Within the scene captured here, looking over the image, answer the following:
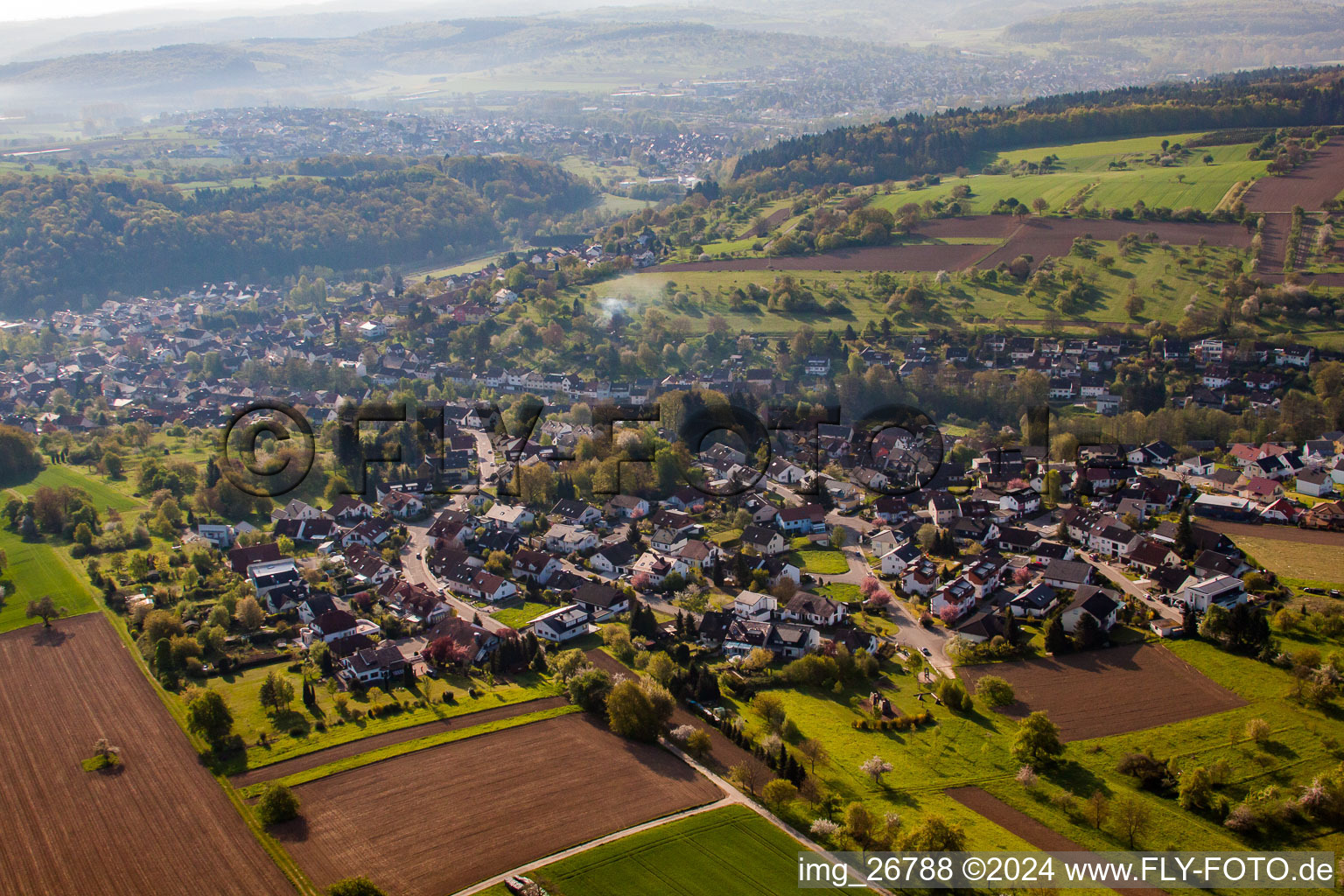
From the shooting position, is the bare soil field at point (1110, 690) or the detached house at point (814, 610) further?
the detached house at point (814, 610)

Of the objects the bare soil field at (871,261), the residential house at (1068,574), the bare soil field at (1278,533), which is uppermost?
the bare soil field at (871,261)

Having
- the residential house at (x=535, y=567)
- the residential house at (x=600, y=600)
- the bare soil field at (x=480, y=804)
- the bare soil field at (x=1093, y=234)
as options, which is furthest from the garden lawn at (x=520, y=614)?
the bare soil field at (x=1093, y=234)

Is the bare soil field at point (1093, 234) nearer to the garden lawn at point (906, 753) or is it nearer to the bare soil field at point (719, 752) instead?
the garden lawn at point (906, 753)

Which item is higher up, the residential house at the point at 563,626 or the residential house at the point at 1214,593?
the residential house at the point at 1214,593

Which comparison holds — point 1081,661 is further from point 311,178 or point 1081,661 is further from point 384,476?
point 311,178

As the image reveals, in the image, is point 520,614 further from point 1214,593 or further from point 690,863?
point 1214,593

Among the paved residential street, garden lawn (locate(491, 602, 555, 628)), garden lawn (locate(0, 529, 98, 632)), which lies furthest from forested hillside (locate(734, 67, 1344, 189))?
garden lawn (locate(0, 529, 98, 632))
